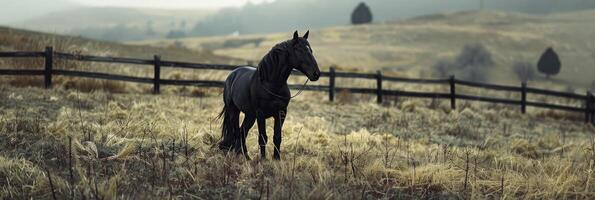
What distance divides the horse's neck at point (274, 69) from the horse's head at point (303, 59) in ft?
0.48

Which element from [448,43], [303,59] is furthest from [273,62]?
[448,43]

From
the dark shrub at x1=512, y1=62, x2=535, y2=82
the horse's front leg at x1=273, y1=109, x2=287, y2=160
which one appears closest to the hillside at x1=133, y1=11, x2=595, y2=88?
the dark shrub at x1=512, y1=62, x2=535, y2=82

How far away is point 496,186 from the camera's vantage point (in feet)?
16.4

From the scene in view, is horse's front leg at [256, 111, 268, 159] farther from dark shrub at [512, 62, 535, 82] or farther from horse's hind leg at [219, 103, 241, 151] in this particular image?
dark shrub at [512, 62, 535, 82]

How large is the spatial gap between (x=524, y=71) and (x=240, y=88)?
68.1 meters

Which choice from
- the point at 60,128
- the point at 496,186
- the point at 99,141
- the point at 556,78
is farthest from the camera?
the point at 556,78

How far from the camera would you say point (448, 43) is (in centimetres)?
8456

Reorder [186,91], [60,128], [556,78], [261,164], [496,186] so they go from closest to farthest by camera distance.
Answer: [496,186]
[261,164]
[60,128]
[186,91]
[556,78]

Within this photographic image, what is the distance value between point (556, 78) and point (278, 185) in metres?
73.0

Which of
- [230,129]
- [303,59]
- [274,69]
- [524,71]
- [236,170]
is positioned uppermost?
[524,71]

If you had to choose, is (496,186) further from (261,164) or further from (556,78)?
(556,78)

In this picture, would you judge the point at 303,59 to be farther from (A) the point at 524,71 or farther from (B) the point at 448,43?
(B) the point at 448,43

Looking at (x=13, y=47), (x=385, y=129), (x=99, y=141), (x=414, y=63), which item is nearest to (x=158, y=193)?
(x=99, y=141)

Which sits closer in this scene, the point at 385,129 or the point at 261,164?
the point at 261,164
